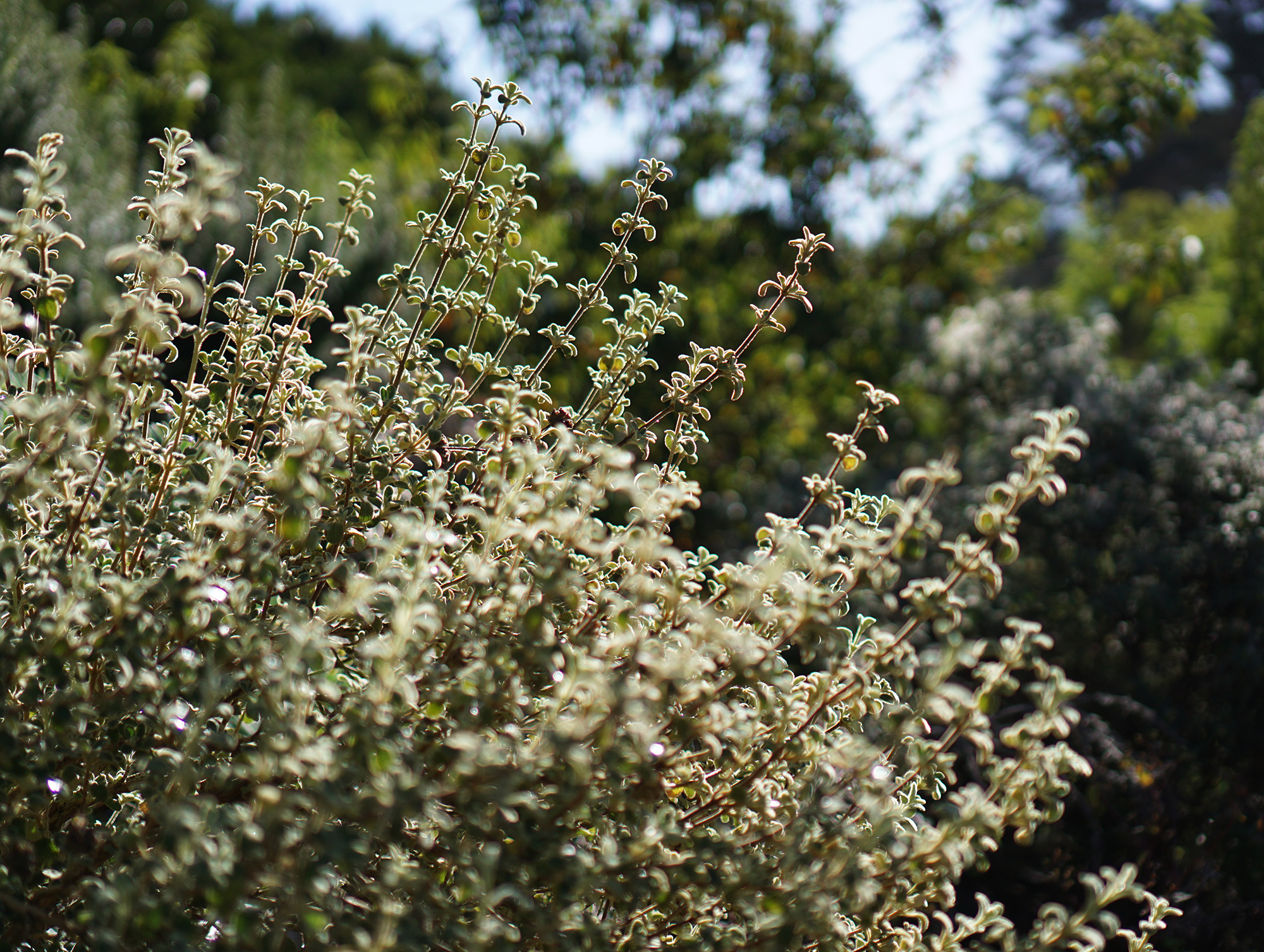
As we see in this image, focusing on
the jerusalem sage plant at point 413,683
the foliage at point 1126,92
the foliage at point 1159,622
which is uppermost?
the foliage at point 1126,92

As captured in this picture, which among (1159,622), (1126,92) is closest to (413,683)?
(1159,622)

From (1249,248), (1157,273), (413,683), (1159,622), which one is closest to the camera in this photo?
(413,683)

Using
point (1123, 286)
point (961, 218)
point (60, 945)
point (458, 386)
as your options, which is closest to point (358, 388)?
point (458, 386)

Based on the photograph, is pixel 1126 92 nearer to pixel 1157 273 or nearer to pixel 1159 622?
pixel 1157 273

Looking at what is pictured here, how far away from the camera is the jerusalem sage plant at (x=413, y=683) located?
3.93ft

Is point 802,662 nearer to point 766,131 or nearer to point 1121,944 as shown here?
point 1121,944

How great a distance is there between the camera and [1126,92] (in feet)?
16.1

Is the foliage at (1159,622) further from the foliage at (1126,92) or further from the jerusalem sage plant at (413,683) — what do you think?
the jerusalem sage plant at (413,683)

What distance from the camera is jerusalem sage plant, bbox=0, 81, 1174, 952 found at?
120cm

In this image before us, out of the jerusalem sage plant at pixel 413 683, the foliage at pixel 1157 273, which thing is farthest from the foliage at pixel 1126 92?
the jerusalem sage plant at pixel 413 683

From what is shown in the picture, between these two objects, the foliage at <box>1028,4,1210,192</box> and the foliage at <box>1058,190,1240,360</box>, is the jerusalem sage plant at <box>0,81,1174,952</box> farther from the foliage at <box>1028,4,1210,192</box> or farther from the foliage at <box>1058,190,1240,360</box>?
the foliage at <box>1058,190,1240,360</box>

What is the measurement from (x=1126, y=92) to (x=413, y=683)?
5.27 m

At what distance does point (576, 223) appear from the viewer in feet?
18.6

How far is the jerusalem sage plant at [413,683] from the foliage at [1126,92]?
4.21 metres
